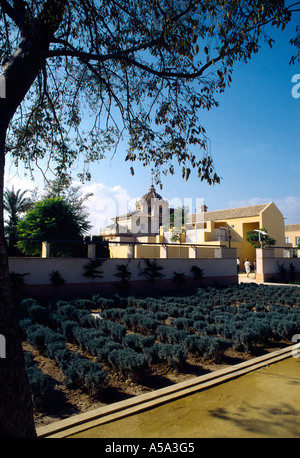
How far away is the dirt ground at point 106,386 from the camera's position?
400 cm

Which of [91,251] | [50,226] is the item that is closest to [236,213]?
[50,226]

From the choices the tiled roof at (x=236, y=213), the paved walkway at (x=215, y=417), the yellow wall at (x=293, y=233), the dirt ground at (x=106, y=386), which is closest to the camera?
the paved walkway at (x=215, y=417)

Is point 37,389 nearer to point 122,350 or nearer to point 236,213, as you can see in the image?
point 122,350

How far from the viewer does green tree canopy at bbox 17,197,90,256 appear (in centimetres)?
1909

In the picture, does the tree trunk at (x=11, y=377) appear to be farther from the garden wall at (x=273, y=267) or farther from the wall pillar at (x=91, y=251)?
the garden wall at (x=273, y=267)

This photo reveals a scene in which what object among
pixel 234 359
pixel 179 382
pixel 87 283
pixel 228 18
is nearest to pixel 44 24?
pixel 228 18

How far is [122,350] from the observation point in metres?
5.39

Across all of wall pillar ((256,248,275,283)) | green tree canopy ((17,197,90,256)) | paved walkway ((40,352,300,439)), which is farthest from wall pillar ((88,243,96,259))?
wall pillar ((256,248,275,283))

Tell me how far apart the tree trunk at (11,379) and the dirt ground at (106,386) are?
3.76 ft

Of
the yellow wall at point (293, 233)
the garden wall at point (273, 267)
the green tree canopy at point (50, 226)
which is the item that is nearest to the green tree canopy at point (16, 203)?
the green tree canopy at point (50, 226)

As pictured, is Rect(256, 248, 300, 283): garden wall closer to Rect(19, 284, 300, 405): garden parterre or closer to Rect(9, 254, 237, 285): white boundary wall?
Rect(9, 254, 237, 285): white boundary wall

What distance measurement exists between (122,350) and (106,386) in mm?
833

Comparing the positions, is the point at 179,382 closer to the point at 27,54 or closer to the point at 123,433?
the point at 123,433

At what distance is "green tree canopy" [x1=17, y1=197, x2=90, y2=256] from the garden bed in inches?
379
